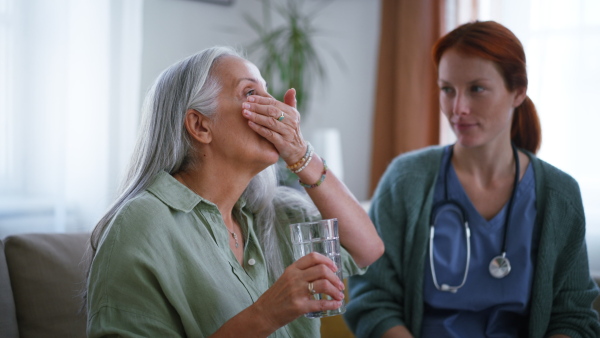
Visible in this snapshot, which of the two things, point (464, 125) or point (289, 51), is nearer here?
point (464, 125)

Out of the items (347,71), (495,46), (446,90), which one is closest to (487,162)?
(446,90)

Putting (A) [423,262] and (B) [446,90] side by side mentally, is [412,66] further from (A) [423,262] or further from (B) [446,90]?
(A) [423,262]

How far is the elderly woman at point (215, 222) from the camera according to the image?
1.25m

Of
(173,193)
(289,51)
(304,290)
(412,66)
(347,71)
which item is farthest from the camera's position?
(347,71)

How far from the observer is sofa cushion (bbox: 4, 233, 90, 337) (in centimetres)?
173

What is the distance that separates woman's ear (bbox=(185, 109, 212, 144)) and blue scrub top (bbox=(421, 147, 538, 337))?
859 millimetres

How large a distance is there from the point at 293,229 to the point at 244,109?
0.34 meters

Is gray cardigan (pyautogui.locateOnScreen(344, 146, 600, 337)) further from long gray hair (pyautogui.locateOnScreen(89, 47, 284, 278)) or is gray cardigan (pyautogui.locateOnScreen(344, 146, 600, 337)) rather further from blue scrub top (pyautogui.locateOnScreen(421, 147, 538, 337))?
long gray hair (pyautogui.locateOnScreen(89, 47, 284, 278))

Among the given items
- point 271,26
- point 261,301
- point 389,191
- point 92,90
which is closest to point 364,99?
point 271,26

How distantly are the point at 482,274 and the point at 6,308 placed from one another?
136cm

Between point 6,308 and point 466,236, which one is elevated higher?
point 466,236

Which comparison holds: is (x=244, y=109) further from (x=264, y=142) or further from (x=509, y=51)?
(x=509, y=51)

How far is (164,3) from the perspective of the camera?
370cm

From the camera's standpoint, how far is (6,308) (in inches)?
65.7
